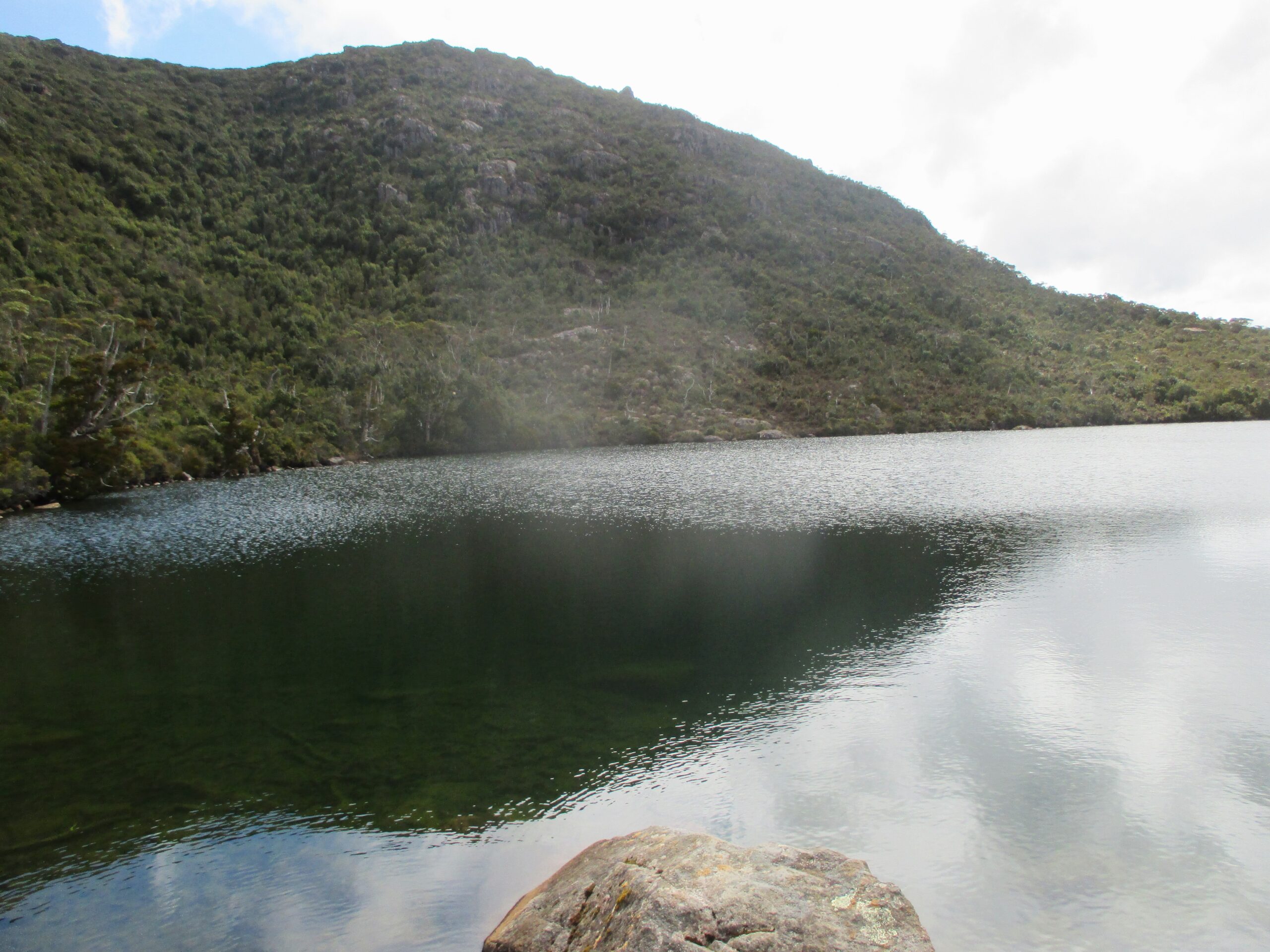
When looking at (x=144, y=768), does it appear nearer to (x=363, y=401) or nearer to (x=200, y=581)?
(x=200, y=581)

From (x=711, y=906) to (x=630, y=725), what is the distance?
8829 millimetres

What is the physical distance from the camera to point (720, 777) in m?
14.0

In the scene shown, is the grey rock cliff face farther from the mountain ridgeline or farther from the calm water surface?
the mountain ridgeline

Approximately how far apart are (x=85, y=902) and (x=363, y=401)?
359ft

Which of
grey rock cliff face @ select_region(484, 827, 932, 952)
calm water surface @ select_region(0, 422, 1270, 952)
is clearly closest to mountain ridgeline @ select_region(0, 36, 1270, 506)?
calm water surface @ select_region(0, 422, 1270, 952)

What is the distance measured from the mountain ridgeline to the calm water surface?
143 feet

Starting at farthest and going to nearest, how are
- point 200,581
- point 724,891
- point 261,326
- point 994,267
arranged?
1. point 994,267
2. point 261,326
3. point 200,581
4. point 724,891

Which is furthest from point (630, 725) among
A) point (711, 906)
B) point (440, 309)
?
point (440, 309)

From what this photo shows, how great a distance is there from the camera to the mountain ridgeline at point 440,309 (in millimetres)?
87750

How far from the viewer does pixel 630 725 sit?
53.6ft

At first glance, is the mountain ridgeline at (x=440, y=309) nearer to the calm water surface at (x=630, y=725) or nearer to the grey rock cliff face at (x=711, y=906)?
the calm water surface at (x=630, y=725)

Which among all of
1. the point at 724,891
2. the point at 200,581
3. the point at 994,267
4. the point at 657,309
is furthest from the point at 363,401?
the point at 994,267

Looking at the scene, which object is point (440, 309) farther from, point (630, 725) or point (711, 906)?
point (711, 906)

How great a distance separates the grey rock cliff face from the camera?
23.9 feet
